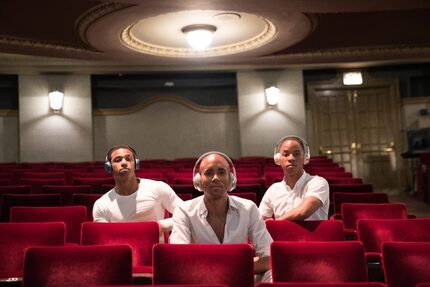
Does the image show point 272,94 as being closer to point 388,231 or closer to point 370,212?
point 370,212

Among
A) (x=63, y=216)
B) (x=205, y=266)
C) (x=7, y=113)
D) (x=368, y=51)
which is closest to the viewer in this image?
(x=205, y=266)

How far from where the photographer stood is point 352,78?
11.2m

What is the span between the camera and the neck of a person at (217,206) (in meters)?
2.51

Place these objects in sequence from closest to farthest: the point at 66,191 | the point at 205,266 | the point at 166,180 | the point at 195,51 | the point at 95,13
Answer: the point at 205,266
the point at 66,191
the point at 166,180
the point at 95,13
the point at 195,51

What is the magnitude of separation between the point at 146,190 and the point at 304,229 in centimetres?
117

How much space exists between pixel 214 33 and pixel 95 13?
235cm

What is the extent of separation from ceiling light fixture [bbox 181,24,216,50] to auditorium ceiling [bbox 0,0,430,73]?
0.37 feet

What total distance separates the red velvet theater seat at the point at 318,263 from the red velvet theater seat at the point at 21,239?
140cm

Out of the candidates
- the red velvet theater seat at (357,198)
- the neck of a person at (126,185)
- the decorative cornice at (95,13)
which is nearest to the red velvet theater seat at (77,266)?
the neck of a person at (126,185)

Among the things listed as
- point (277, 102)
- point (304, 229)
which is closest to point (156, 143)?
point (277, 102)

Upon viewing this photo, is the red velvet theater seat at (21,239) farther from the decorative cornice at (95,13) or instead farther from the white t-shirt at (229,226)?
the decorative cornice at (95,13)

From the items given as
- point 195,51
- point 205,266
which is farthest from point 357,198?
point 195,51

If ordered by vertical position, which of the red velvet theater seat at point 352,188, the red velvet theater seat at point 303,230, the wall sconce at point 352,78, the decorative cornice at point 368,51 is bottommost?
the red velvet theater seat at point 303,230

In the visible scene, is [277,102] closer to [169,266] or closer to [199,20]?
[199,20]
